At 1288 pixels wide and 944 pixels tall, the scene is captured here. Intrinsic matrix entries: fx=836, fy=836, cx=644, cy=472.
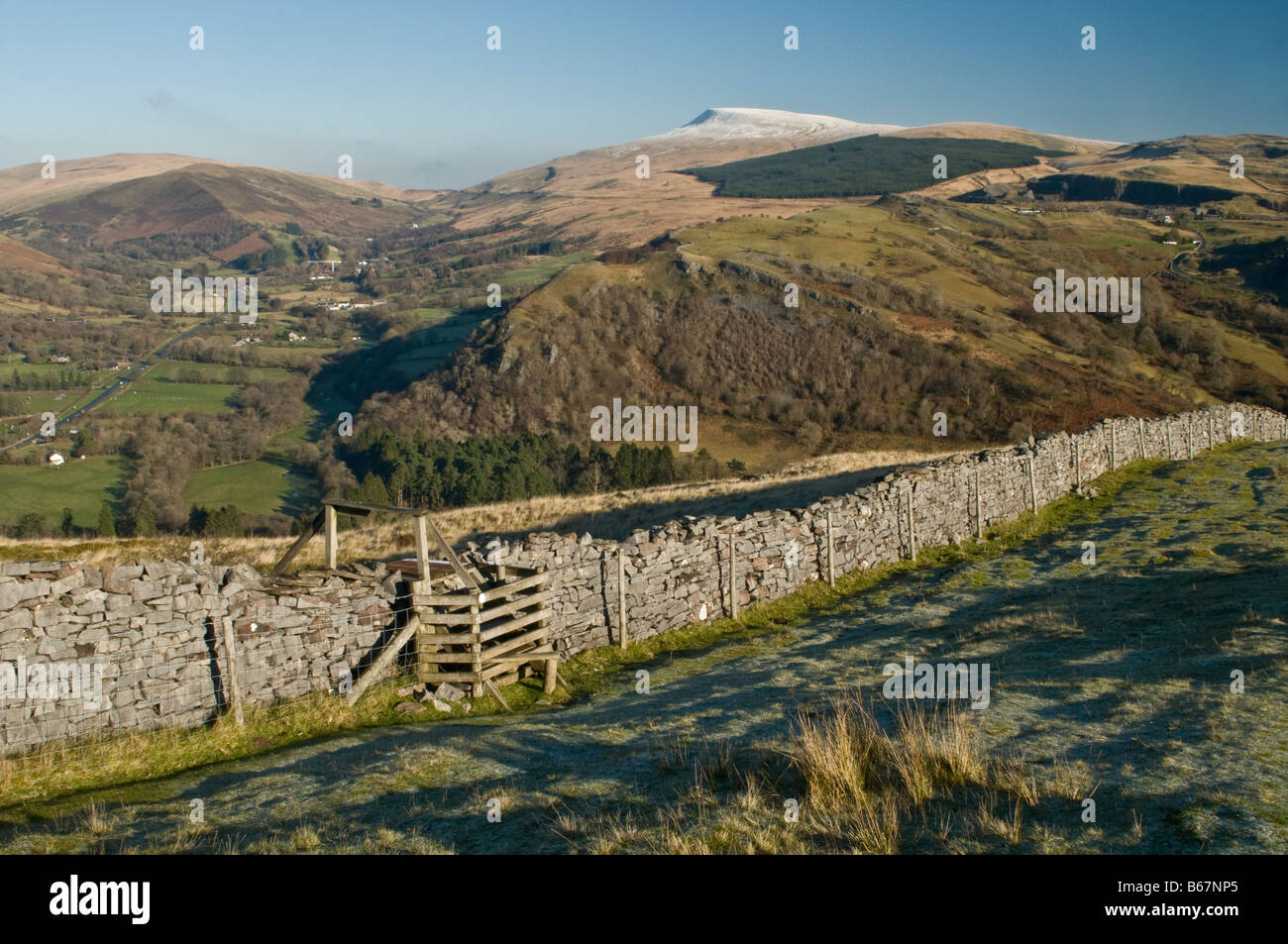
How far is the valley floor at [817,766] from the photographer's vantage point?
238 inches

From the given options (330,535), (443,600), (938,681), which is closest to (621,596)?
(443,600)

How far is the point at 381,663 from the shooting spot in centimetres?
1162

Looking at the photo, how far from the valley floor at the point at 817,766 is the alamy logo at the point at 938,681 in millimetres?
224

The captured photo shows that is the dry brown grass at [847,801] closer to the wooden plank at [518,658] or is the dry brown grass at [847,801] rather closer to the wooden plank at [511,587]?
the wooden plank at [518,658]

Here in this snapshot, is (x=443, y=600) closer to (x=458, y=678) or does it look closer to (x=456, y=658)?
(x=456, y=658)

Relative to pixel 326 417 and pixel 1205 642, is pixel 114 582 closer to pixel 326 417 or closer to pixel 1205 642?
pixel 1205 642

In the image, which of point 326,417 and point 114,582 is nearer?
point 114,582

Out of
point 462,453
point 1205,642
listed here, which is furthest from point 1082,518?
point 462,453

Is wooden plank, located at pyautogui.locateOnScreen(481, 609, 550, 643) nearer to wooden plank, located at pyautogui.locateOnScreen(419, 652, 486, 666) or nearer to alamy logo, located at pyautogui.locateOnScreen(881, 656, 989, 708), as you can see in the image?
wooden plank, located at pyautogui.locateOnScreen(419, 652, 486, 666)

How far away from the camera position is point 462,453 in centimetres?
6825

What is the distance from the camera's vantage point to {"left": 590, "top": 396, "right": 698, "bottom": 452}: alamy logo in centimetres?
7344

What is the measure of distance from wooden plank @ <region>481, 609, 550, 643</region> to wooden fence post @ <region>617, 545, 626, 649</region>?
5.16ft
